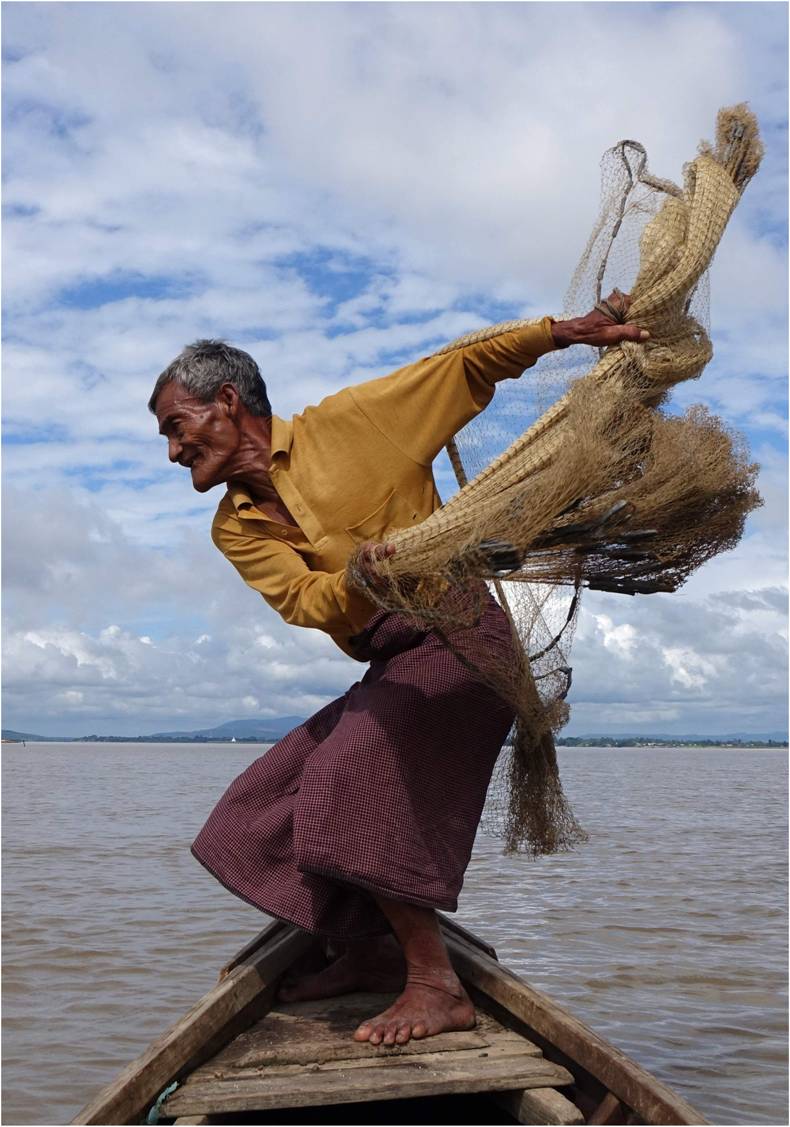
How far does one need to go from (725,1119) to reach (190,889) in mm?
5714

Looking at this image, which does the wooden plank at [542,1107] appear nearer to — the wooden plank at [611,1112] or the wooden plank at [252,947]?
the wooden plank at [611,1112]

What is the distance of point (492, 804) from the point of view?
132 inches

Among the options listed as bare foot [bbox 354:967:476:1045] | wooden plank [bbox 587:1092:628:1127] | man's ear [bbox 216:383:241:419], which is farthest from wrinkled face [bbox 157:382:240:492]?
wooden plank [bbox 587:1092:628:1127]

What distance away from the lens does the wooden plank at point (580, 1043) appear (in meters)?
2.42

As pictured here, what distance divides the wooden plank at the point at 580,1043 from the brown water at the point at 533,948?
5.56ft

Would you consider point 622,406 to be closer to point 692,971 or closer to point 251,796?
point 251,796

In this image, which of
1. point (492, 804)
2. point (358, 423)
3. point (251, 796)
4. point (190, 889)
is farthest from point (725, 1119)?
point (190, 889)

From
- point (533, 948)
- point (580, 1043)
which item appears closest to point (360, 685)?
point (580, 1043)

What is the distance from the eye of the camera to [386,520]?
3.13 m

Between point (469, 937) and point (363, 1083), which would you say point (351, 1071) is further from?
point (469, 937)

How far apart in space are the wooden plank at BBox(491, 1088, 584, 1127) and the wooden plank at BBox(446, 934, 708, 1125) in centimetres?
11

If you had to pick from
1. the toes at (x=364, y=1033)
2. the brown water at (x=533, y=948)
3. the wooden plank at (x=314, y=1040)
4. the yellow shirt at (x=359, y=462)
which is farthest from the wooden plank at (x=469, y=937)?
the brown water at (x=533, y=948)

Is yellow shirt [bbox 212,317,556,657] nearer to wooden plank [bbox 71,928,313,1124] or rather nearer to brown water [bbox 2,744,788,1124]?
wooden plank [bbox 71,928,313,1124]

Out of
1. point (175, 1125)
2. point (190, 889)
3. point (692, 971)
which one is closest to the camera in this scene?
point (175, 1125)
